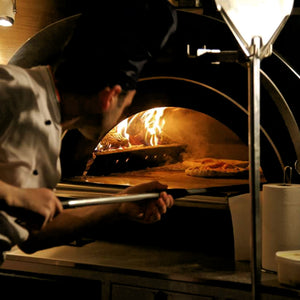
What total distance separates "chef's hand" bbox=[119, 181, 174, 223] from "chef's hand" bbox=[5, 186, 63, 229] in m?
0.57

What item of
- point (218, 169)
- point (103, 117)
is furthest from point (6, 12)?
point (218, 169)

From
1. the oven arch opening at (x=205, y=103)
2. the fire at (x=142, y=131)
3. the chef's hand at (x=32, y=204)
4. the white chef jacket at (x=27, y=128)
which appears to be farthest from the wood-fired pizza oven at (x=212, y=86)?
the chef's hand at (x=32, y=204)

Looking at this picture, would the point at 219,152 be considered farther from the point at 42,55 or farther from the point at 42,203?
the point at 42,203

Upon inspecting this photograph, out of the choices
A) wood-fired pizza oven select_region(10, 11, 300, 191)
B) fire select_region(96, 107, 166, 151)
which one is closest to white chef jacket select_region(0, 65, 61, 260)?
wood-fired pizza oven select_region(10, 11, 300, 191)

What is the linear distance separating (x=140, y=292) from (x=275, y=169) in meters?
1.06

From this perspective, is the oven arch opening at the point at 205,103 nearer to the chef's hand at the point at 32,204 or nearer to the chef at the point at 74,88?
the chef at the point at 74,88

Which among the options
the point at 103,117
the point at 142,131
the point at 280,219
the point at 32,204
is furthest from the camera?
the point at 142,131

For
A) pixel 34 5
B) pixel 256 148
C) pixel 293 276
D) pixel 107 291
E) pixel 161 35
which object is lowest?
pixel 107 291

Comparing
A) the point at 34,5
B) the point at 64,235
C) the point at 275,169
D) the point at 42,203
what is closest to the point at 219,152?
the point at 275,169

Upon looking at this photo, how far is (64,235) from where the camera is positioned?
227 cm

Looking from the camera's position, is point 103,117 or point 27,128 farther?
point 103,117

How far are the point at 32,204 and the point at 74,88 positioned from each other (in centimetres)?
50

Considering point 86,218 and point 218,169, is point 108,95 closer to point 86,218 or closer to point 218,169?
point 86,218

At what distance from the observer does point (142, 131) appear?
13.5 feet
